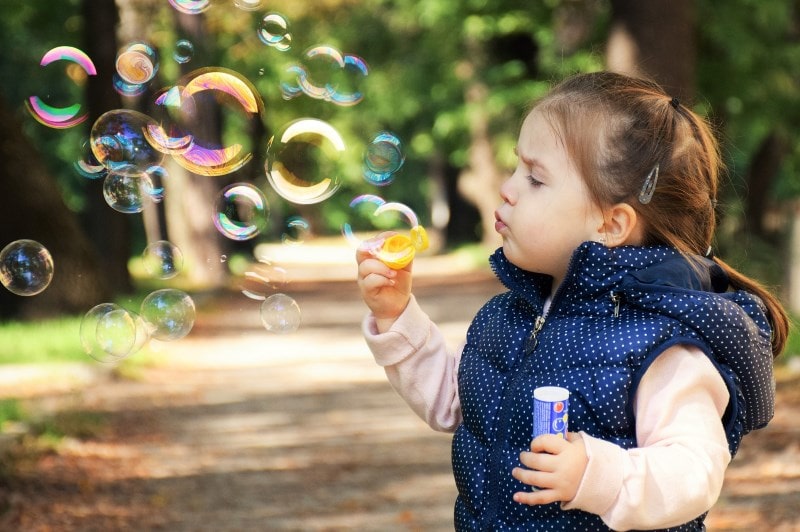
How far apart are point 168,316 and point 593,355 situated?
7.29 feet

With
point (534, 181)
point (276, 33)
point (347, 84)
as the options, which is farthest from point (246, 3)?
point (534, 181)

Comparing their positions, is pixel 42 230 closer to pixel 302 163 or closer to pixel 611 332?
pixel 302 163

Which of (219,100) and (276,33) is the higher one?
(276,33)

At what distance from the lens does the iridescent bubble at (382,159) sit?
379 cm

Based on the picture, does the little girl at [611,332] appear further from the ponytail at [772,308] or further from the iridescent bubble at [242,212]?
the iridescent bubble at [242,212]

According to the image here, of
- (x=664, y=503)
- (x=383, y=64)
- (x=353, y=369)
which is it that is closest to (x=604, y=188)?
(x=664, y=503)

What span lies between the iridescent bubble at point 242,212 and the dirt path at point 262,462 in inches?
57.4

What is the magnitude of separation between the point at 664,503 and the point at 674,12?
715cm

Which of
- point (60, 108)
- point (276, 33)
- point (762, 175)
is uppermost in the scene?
point (276, 33)

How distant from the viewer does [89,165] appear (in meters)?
4.37

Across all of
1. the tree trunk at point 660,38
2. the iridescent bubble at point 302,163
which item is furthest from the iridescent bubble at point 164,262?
the tree trunk at point 660,38

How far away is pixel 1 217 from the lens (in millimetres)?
10586

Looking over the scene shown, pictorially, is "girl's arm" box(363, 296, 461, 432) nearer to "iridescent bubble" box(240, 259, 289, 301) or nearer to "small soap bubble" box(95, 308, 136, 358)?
"iridescent bubble" box(240, 259, 289, 301)

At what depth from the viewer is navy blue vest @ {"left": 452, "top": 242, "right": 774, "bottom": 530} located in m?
2.09
